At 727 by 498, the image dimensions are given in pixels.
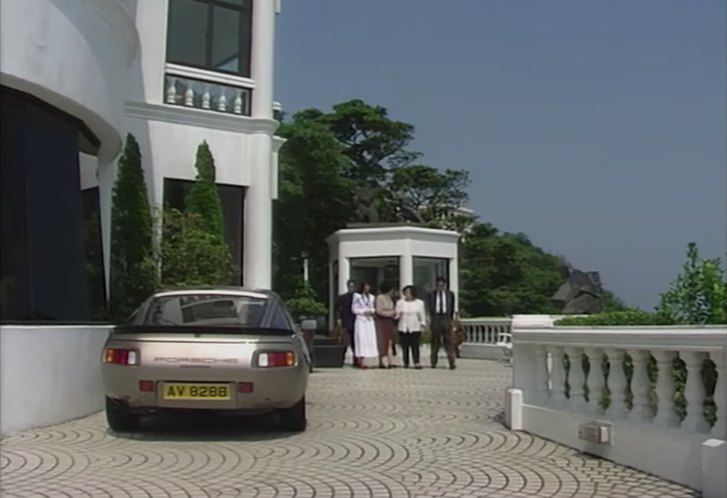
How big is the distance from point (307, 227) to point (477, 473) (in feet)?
79.0

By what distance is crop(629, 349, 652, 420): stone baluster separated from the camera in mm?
5512

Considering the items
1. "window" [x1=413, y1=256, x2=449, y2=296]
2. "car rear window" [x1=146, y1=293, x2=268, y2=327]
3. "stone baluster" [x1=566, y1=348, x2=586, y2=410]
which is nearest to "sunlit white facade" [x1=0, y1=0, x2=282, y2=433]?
"car rear window" [x1=146, y1=293, x2=268, y2=327]

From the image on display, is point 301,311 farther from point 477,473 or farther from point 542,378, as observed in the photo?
point 477,473

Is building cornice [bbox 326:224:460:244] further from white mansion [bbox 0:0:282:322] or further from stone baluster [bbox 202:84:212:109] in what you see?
stone baluster [bbox 202:84:212:109]

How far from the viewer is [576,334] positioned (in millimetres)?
6285

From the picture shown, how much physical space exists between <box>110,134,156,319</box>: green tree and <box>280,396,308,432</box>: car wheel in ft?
19.6

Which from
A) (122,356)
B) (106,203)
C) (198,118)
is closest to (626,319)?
(122,356)

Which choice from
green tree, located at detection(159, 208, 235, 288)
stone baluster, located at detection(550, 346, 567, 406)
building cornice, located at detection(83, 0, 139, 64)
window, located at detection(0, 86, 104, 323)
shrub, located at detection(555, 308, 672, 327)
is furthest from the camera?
green tree, located at detection(159, 208, 235, 288)

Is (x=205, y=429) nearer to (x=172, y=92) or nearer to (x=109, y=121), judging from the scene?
(x=109, y=121)

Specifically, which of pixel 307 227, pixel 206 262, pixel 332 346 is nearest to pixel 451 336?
pixel 332 346

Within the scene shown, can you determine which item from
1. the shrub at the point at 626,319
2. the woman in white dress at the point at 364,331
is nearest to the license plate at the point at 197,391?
the shrub at the point at 626,319

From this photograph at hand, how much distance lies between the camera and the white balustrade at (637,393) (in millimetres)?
4848

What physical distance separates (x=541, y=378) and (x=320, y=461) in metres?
2.22

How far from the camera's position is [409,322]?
49.0ft
